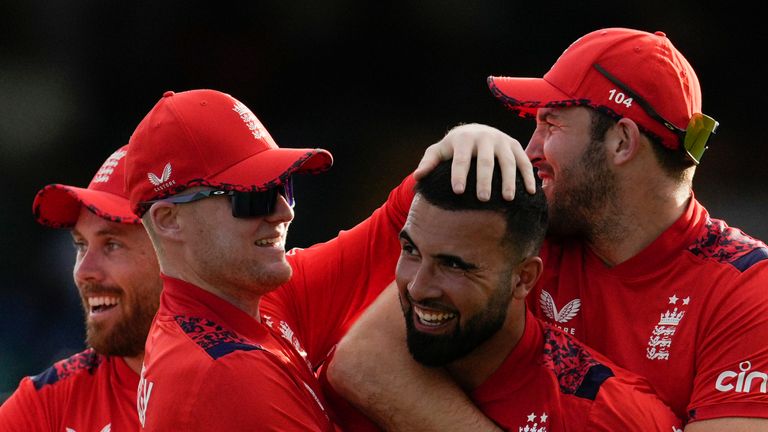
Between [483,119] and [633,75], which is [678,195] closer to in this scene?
[633,75]

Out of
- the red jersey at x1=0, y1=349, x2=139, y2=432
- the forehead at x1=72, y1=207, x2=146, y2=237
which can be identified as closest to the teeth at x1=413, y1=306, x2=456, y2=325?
the red jersey at x1=0, y1=349, x2=139, y2=432

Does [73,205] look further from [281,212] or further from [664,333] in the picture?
[664,333]

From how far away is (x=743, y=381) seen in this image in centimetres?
294

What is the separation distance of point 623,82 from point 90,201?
6.50 ft

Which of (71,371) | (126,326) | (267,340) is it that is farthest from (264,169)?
(71,371)

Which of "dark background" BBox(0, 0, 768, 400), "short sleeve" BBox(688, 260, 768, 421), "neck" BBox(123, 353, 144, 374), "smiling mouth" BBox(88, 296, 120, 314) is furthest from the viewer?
"dark background" BBox(0, 0, 768, 400)

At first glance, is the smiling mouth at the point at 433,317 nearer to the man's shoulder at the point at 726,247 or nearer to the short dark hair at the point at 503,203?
the short dark hair at the point at 503,203

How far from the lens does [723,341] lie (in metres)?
3.02

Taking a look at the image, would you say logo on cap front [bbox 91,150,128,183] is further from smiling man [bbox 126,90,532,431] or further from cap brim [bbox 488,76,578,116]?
cap brim [bbox 488,76,578,116]

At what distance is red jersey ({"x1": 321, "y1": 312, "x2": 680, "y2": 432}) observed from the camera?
105 inches

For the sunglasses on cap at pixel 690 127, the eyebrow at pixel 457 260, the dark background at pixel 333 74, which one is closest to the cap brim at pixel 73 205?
the eyebrow at pixel 457 260

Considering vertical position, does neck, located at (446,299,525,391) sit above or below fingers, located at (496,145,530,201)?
below

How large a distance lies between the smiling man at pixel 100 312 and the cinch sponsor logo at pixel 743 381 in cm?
210

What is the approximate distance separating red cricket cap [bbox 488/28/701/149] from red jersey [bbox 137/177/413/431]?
60 cm
